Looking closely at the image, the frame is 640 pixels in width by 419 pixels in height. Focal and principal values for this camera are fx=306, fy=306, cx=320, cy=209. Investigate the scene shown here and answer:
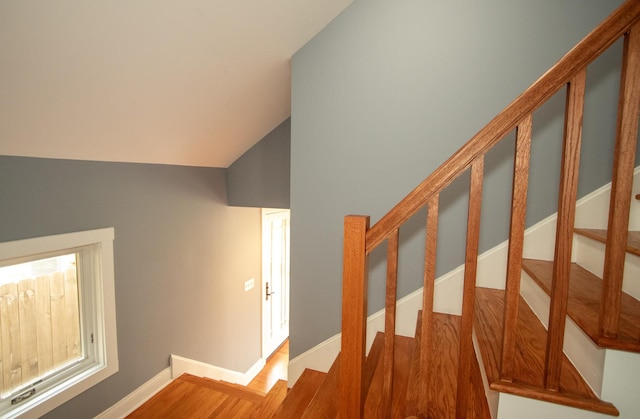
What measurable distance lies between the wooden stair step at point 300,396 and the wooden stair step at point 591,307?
4.40 ft

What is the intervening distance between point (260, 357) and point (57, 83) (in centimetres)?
410

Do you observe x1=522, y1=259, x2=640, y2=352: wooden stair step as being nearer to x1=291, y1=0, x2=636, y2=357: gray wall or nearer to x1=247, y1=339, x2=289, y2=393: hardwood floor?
x1=291, y1=0, x2=636, y2=357: gray wall

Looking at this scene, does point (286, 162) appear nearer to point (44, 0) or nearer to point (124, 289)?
point (124, 289)

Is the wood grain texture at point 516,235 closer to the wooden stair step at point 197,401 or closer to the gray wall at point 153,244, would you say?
the wooden stair step at point 197,401

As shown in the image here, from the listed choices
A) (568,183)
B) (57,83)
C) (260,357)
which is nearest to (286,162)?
(57,83)

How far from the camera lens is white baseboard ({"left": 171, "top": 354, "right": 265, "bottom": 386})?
2.88 m

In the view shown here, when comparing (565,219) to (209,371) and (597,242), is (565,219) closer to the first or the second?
(597,242)


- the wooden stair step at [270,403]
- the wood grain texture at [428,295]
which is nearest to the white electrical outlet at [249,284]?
the wooden stair step at [270,403]

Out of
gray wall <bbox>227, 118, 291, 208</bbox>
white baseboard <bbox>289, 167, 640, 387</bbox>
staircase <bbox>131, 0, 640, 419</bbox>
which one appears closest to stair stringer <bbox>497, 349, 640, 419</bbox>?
staircase <bbox>131, 0, 640, 419</bbox>

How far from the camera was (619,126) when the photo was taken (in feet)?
2.68

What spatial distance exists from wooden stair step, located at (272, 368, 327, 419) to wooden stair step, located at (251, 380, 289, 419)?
286mm

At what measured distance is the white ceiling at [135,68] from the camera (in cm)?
126

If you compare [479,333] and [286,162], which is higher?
[286,162]

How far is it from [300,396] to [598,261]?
5.51ft
